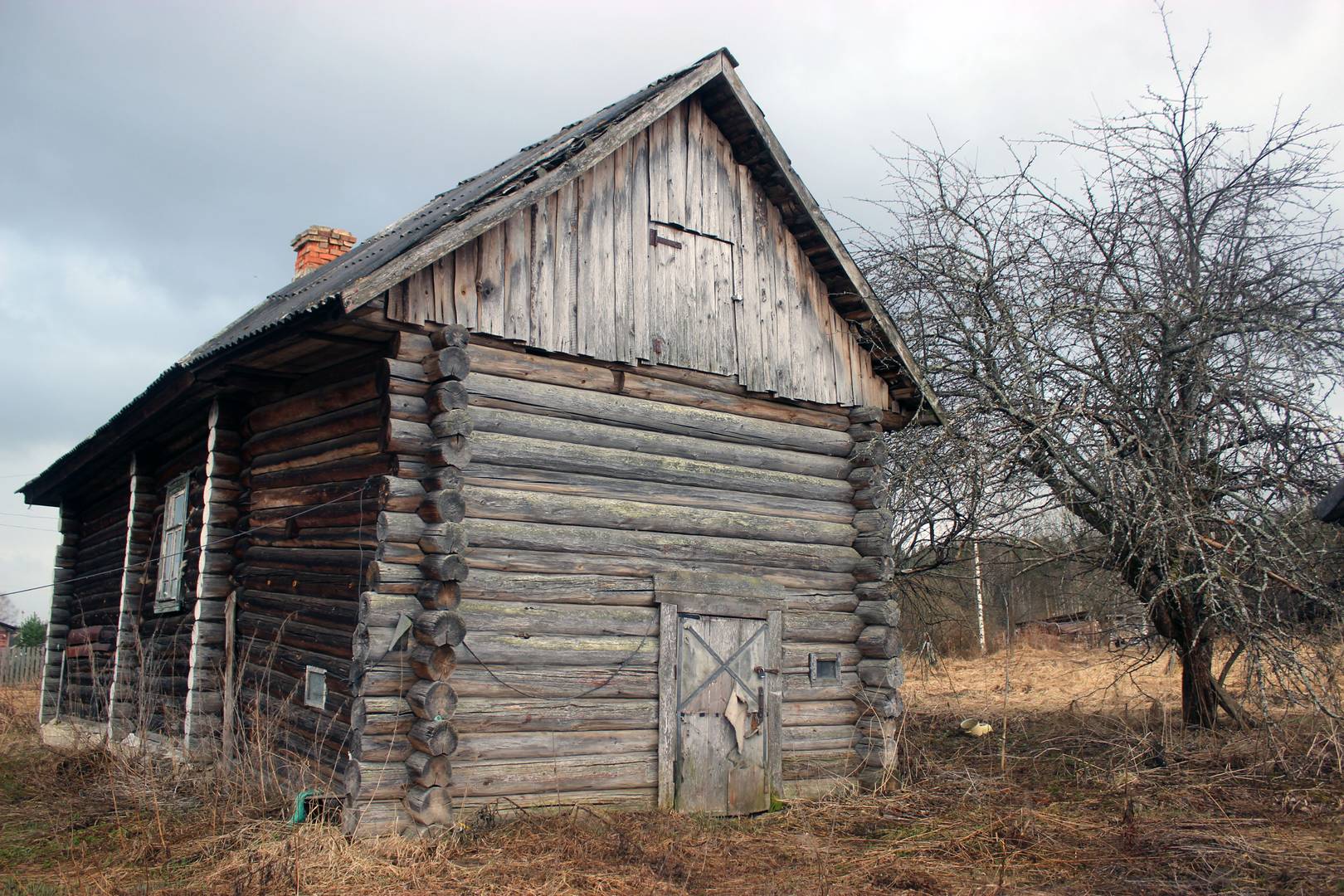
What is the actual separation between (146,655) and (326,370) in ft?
16.0

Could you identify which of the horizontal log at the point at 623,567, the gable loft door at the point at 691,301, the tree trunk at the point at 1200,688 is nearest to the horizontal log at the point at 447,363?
the horizontal log at the point at 623,567

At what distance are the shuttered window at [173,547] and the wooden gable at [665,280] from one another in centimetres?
560

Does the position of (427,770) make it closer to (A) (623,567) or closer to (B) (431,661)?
(B) (431,661)

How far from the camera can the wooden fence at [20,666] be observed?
82.4 ft

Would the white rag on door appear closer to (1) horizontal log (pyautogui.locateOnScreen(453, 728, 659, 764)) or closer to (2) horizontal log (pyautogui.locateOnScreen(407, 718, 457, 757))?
(1) horizontal log (pyautogui.locateOnScreen(453, 728, 659, 764))

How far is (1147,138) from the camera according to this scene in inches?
487

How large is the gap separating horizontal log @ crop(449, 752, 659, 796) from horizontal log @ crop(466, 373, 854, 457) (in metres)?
2.84

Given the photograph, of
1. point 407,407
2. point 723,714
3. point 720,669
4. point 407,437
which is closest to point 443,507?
→ point 407,437

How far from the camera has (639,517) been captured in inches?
361

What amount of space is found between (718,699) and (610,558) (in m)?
1.74

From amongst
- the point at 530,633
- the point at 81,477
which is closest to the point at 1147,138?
the point at 530,633

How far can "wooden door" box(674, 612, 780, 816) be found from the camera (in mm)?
9289

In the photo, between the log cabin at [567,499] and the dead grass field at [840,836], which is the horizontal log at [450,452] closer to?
the log cabin at [567,499]

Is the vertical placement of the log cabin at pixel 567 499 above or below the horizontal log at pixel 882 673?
above
